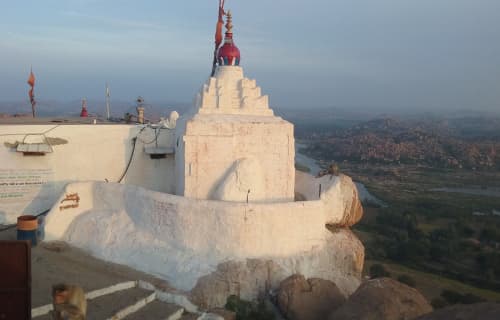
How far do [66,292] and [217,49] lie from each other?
10566mm

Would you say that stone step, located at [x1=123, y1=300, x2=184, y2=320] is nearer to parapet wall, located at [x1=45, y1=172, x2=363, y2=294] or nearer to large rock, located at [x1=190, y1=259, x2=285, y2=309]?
large rock, located at [x1=190, y1=259, x2=285, y2=309]

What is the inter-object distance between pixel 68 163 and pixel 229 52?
5.56 metres

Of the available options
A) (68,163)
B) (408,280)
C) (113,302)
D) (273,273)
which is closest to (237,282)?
(273,273)

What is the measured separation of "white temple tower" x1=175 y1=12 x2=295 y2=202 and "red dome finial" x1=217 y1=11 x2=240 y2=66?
490 millimetres

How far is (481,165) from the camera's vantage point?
69.4m

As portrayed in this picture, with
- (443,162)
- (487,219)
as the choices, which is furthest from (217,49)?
(443,162)

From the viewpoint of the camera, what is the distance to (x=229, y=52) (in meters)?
13.2

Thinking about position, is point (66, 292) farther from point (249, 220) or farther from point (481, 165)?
point (481, 165)

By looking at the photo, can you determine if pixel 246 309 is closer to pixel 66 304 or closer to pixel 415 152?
pixel 66 304

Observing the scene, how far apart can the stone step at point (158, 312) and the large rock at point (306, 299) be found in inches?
87.0

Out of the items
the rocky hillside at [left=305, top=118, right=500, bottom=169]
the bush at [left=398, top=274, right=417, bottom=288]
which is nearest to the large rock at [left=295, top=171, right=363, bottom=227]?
the bush at [left=398, top=274, right=417, bottom=288]

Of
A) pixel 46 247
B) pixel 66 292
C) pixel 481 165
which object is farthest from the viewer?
pixel 481 165

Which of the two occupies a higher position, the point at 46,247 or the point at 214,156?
the point at 214,156

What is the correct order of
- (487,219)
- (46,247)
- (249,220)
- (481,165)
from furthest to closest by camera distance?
(481,165) → (487,219) → (46,247) → (249,220)
